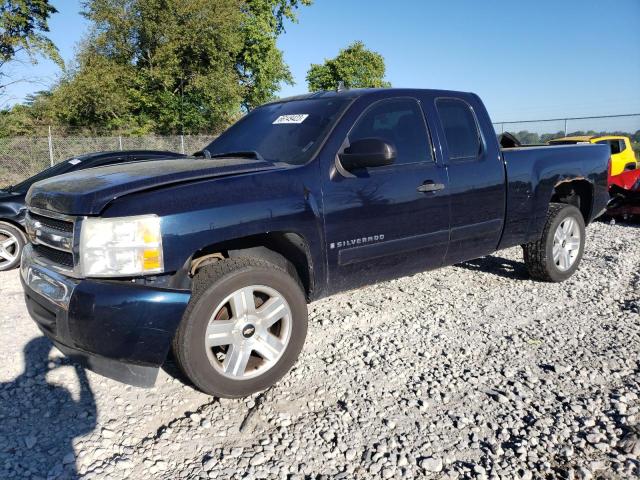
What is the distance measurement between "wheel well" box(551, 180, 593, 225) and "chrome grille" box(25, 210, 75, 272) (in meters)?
4.76

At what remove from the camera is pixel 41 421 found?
2.69 metres

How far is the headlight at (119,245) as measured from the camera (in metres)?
2.50

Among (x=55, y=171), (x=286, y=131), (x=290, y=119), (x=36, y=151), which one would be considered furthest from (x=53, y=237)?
(x=36, y=151)

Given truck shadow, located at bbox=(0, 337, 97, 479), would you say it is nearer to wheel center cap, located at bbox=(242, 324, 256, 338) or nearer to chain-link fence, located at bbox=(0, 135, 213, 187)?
wheel center cap, located at bbox=(242, 324, 256, 338)

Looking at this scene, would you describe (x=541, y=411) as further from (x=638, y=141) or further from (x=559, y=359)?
(x=638, y=141)

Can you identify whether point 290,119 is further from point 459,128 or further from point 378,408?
point 378,408

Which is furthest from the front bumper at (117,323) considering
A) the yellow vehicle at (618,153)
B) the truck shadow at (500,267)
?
the yellow vehicle at (618,153)

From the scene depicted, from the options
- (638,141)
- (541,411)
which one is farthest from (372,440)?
(638,141)

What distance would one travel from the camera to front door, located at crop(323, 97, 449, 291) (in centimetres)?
330

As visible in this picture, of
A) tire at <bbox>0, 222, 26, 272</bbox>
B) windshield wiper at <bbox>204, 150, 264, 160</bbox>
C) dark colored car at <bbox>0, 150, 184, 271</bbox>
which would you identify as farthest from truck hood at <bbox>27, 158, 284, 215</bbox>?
tire at <bbox>0, 222, 26, 272</bbox>

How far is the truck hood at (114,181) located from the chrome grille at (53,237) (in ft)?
0.20

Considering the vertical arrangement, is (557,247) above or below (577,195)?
below

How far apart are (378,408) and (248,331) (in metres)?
0.87

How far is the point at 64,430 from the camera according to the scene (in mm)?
2602
